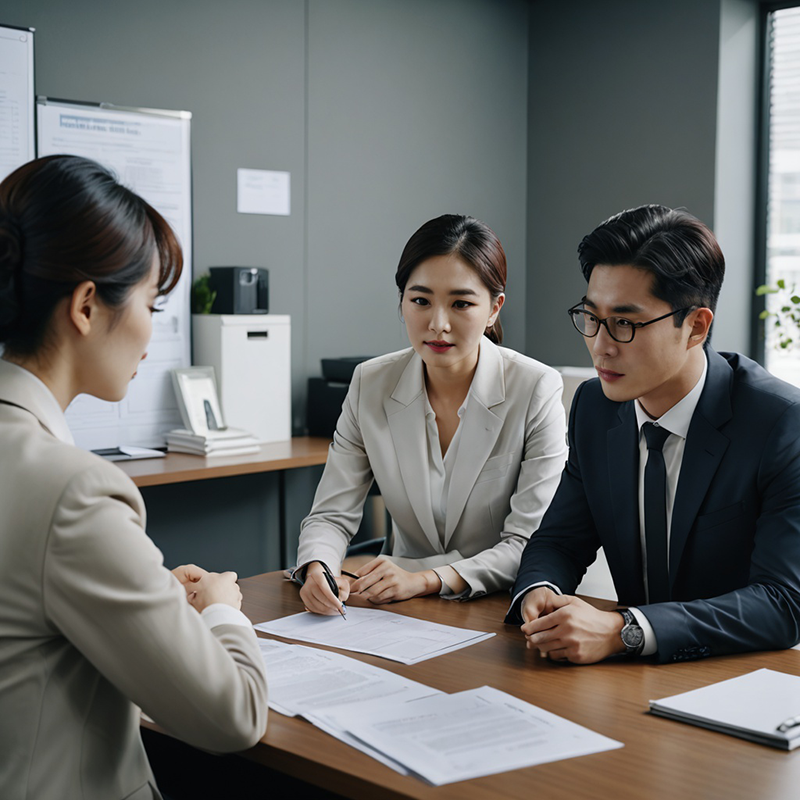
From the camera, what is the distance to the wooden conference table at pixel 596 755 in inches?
43.9

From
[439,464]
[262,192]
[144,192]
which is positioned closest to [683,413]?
[439,464]

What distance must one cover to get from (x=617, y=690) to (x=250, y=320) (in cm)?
270

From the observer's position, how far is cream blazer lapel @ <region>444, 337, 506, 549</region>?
7.63 ft

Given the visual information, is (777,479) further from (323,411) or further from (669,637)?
(323,411)

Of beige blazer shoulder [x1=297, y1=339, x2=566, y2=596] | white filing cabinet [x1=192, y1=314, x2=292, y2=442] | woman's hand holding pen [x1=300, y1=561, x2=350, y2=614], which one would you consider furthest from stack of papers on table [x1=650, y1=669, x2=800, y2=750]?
white filing cabinet [x1=192, y1=314, x2=292, y2=442]

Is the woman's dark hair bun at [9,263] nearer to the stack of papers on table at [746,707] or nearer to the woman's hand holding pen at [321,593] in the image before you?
the woman's hand holding pen at [321,593]

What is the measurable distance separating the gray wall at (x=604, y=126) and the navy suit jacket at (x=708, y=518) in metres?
2.89

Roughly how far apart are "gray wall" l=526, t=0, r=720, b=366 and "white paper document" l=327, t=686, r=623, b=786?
3.65 metres

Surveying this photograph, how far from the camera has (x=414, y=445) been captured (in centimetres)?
237

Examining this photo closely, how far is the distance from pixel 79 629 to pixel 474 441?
1386 mm

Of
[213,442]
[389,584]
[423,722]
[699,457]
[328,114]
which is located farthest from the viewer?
[328,114]

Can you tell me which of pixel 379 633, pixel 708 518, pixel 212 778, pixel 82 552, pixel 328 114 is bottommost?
pixel 212 778

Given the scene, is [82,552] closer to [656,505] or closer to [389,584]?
[389,584]

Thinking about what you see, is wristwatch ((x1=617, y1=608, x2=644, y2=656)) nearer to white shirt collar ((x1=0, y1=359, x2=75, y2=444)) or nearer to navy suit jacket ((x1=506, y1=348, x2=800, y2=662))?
navy suit jacket ((x1=506, y1=348, x2=800, y2=662))
